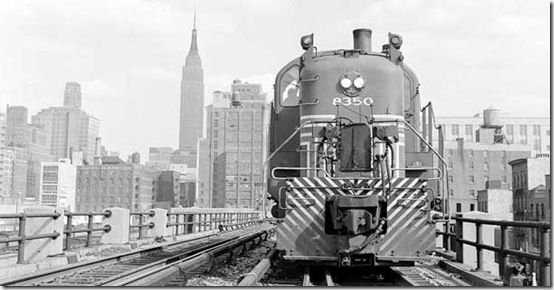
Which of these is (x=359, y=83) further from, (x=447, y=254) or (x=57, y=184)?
(x=57, y=184)

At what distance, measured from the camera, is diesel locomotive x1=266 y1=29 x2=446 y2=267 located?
8.95m

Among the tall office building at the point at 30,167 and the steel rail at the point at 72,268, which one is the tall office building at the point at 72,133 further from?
the steel rail at the point at 72,268

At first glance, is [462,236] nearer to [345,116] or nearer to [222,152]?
[345,116]

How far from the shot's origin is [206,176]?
114438 mm

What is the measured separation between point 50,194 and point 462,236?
12247 centimetres

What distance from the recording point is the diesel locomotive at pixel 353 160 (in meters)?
8.95

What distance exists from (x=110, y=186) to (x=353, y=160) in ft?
437

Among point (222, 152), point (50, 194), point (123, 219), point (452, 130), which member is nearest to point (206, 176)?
point (222, 152)

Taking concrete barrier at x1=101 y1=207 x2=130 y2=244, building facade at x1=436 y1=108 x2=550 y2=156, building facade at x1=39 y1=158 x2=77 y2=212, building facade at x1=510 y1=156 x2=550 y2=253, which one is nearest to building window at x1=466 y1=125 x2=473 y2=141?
building facade at x1=436 y1=108 x2=550 y2=156

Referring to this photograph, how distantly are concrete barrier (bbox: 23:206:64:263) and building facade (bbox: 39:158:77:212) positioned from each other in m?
112

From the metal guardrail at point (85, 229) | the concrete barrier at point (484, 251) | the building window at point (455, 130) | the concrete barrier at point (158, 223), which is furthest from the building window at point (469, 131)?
the concrete barrier at point (484, 251)

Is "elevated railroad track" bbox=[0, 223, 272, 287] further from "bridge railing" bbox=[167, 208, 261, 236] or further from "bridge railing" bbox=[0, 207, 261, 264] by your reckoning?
"bridge railing" bbox=[167, 208, 261, 236]

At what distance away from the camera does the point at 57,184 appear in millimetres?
123375

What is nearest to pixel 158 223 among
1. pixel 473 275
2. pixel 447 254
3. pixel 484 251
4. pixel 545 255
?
pixel 447 254
